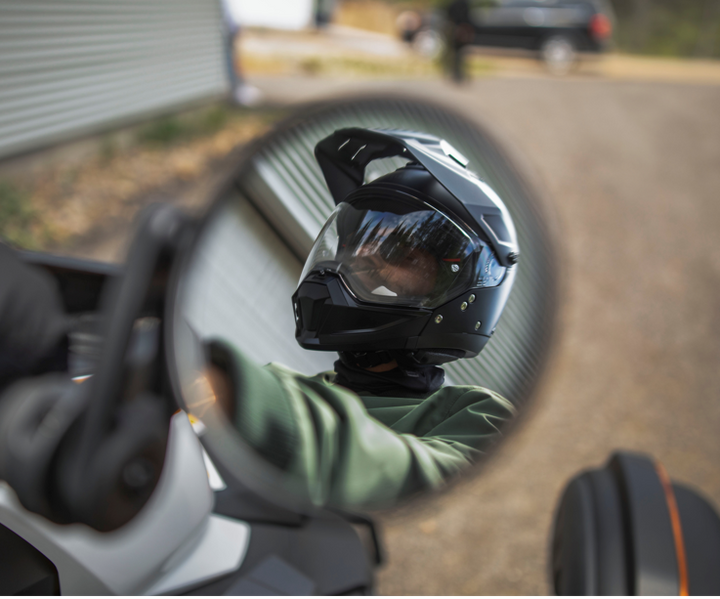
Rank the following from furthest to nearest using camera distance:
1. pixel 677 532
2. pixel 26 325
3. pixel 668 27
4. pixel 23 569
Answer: pixel 668 27 < pixel 677 532 < pixel 26 325 < pixel 23 569

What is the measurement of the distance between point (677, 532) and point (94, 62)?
714 cm

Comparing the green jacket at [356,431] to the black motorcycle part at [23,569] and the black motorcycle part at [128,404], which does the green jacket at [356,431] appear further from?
the black motorcycle part at [23,569]

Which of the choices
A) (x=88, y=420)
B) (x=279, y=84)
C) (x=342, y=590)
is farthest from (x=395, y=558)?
(x=279, y=84)

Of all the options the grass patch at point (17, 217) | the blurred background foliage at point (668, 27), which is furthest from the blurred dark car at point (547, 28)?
the grass patch at point (17, 217)

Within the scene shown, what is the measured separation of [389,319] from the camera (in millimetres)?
563

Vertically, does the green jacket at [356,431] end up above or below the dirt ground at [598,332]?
above

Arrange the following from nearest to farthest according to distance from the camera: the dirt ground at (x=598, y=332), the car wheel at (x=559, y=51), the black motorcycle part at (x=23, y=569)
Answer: the black motorcycle part at (x=23, y=569)
the dirt ground at (x=598, y=332)
the car wheel at (x=559, y=51)

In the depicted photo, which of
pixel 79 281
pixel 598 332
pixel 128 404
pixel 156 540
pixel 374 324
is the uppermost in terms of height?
pixel 374 324

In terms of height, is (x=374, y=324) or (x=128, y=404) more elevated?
(x=374, y=324)

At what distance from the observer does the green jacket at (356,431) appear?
592mm

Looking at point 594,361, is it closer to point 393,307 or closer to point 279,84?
point 393,307

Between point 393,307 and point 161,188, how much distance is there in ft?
19.4

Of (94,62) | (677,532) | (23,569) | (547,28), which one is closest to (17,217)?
(94,62)

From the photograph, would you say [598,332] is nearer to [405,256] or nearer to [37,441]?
[405,256]
